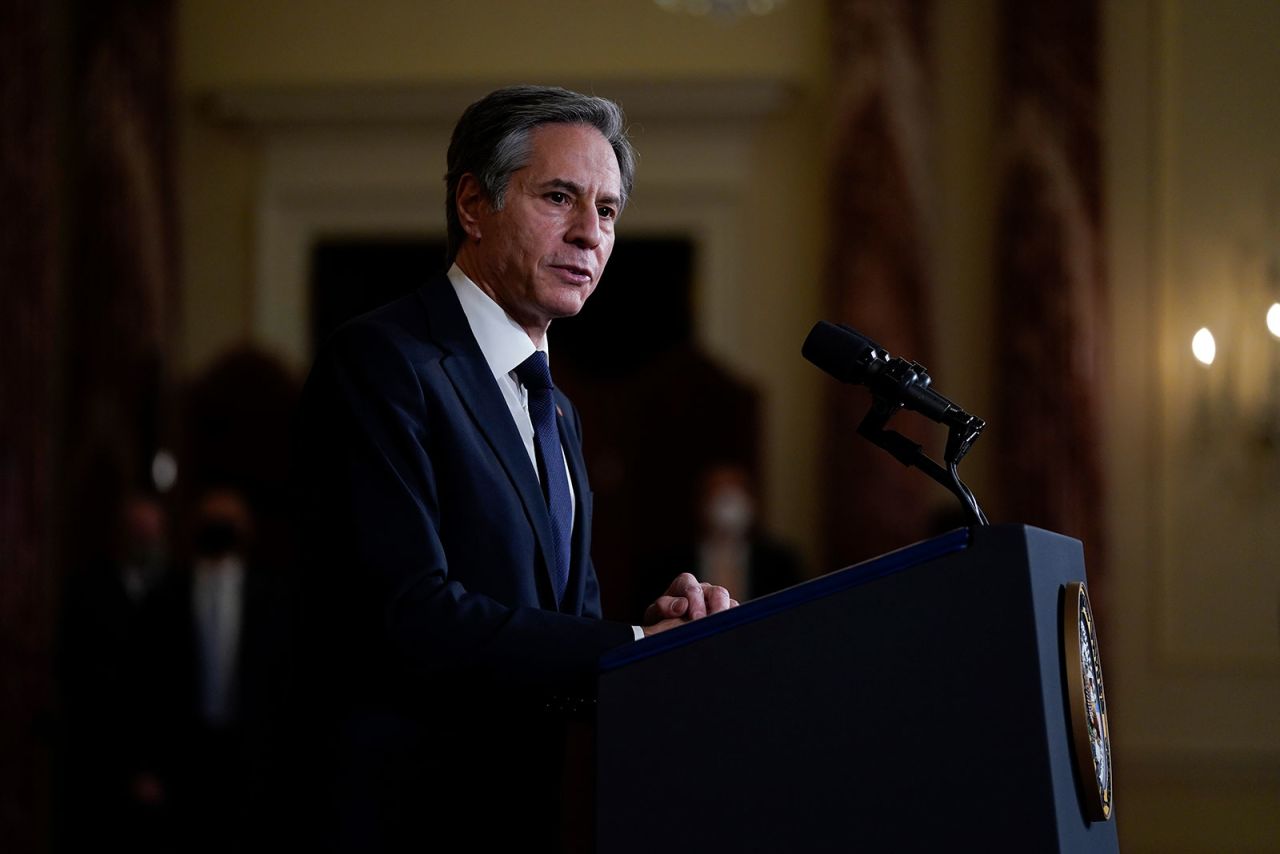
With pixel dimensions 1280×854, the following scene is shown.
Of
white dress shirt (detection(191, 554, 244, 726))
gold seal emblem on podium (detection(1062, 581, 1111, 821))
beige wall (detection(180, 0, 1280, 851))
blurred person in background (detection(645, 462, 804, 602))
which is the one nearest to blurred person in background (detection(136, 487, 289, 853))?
A: white dress shirt (detection(191, 554, 244, 726))

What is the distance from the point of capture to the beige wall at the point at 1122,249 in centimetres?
723

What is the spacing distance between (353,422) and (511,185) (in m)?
0.41

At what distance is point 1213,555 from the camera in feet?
23.9

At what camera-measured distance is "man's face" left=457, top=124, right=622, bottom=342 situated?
6.30 ft

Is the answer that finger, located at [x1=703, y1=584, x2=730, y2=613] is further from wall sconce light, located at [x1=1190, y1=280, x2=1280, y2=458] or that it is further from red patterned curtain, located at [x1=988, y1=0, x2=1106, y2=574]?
wall sconce light, located at [x1=1190, y1=280, x2=1280, y2=458]

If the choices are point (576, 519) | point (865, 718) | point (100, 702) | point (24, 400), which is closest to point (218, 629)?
point (100, 702)

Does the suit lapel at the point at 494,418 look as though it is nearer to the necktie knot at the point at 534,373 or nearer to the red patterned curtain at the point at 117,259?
the necktie knot at the point at 534,373

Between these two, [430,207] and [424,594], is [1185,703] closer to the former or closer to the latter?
[430,207]

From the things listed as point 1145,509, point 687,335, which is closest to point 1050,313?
point 1145,509

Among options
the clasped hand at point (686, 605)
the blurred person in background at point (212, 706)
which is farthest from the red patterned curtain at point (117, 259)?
the clasped hand at point (686, 605)

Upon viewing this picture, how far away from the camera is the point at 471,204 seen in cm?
200

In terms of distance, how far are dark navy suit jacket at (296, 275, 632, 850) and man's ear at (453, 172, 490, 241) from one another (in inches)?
8.7

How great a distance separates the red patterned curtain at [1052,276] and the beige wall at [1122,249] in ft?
0.63

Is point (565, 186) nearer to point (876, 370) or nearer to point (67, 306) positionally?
point (876, 370)
